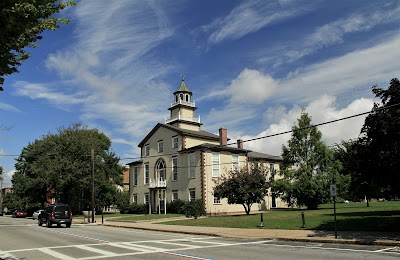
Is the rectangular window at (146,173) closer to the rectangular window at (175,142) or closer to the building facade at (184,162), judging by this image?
the building facade at (184,162)

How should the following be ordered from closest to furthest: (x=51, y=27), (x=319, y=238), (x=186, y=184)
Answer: (x=51, y=27), (x=319, y=238), (x=186, y=184)

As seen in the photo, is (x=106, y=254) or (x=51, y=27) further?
(x=106, y=254)

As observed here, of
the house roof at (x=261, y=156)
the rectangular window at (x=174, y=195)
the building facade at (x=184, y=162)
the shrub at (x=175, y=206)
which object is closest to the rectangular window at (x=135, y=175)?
the building facade at (x=184, y=162)

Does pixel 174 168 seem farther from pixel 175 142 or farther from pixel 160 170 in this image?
pixel 175 142

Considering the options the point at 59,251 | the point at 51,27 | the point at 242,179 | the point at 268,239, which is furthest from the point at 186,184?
the point at 51,27

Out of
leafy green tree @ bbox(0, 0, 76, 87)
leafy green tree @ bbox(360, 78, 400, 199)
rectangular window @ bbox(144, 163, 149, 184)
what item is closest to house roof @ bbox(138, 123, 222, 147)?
rectangular window @ bbox(144, 163, 149, 184)

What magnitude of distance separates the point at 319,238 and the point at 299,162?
28919 millimetres

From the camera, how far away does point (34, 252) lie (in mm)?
14609

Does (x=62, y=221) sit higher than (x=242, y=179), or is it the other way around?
(x=242, y=179)

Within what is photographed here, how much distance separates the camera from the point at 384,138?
1720cm

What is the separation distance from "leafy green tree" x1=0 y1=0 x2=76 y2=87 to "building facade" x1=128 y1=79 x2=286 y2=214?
1369 inches

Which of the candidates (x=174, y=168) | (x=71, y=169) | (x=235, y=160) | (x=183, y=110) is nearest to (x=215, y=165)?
(x=235, y=160)

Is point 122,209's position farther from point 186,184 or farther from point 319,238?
point 319,238

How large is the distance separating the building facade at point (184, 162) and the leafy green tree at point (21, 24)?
34784 millimetres
